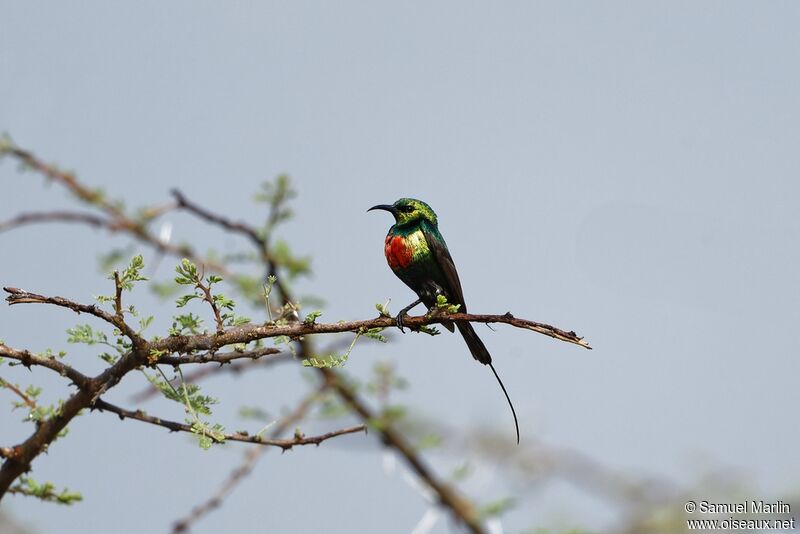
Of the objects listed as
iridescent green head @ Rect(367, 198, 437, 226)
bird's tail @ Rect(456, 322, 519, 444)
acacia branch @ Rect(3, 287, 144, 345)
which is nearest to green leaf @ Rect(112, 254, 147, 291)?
acacia branch @ Rect(3, 287, 144, 345)

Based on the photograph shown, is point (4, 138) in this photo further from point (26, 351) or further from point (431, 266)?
point (431, 266)

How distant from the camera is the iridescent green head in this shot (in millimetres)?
7102

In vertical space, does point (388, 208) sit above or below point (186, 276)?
above

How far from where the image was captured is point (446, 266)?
6555 millimetres

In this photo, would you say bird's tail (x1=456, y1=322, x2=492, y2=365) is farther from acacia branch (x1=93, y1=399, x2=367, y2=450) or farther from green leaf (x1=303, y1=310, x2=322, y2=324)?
green leaf (x1=303, y1=310, x2=322, y2=324)

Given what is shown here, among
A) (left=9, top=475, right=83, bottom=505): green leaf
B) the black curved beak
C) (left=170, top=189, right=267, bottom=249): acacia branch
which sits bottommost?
A: (left=9, top=475, right=83, bottom=505): green leaf

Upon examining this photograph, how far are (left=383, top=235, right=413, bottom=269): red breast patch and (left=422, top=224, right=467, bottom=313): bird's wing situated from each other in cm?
18

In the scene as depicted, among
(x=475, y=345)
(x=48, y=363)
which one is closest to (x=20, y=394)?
(x=48, y=363)

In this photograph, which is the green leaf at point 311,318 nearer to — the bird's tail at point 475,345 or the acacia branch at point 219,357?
the acacia branch at point 219,357

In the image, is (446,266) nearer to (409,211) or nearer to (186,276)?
(409,211)

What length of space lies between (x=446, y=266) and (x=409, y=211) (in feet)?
2.69

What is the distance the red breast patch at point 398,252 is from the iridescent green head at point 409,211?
26 centimetres

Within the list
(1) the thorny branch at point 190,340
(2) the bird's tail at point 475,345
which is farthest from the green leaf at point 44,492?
(2) the bird's tail at point 475,345

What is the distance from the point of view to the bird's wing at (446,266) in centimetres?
647
